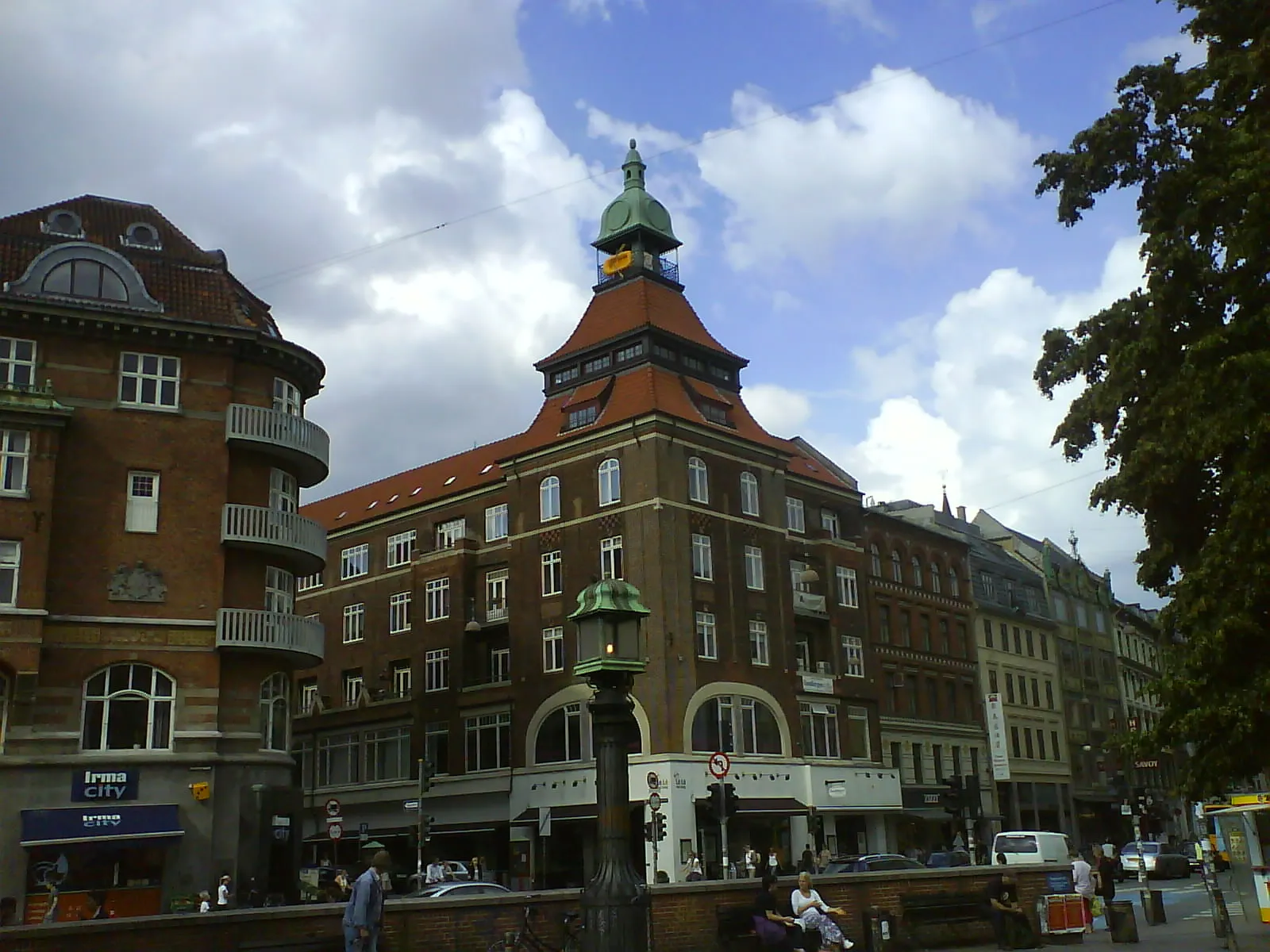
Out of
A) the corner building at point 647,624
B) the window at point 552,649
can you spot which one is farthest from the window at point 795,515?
the window at point 552,649

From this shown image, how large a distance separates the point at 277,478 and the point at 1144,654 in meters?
71.8

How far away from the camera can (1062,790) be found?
67562 mm

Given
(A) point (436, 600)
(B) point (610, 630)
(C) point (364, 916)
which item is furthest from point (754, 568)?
(B) point (610, 630)

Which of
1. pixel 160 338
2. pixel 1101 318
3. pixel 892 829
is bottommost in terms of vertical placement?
pixel 892 829

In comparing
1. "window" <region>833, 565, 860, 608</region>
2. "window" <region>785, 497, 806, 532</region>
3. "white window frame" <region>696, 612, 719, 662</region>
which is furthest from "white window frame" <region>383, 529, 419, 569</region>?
"window" <region>833, 565, 860, 608</region>

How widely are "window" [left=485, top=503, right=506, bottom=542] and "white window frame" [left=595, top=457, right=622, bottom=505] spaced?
6781 mm

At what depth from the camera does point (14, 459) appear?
30.4m

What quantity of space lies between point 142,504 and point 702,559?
1980 centimetres

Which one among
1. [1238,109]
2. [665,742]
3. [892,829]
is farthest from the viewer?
[892,829]

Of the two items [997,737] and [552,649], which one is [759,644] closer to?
[552,649]

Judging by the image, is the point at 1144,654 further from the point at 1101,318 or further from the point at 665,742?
the point at 1101,318

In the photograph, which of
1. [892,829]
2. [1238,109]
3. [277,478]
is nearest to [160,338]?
[277,478]

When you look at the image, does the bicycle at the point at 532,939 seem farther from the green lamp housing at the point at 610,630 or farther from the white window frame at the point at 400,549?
the white window frame at the point at 400,549

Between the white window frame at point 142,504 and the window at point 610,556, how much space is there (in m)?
16.8
